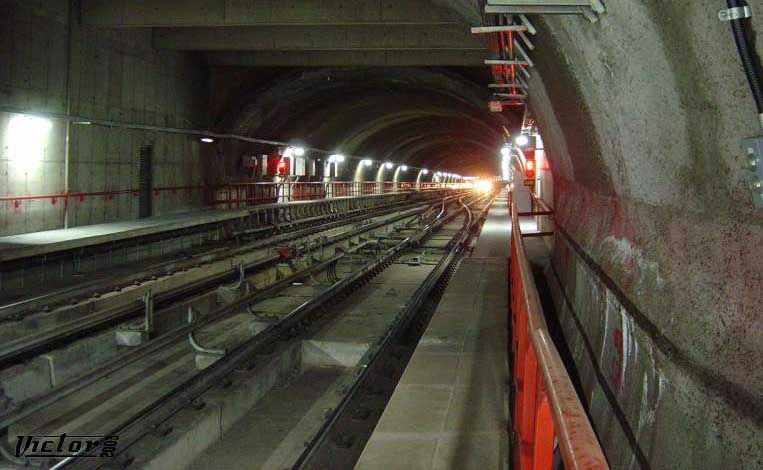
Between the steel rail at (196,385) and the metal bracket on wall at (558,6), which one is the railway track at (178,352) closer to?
the steel rail at (196,385)

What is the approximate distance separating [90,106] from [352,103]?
49.5 feet

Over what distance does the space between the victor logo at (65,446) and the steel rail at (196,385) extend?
8cm

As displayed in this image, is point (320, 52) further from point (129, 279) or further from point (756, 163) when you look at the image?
point (756, 163)

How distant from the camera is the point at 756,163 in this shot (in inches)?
A: 105

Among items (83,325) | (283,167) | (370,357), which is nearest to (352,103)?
(283,167)

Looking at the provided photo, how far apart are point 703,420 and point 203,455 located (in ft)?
13.8

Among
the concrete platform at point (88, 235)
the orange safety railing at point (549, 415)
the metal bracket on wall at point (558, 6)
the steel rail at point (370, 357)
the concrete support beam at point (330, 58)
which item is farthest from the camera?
the concrete support beam at point (330, 58)

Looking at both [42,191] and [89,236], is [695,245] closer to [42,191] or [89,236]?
[89,236]

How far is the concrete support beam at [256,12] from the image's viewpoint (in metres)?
13.4

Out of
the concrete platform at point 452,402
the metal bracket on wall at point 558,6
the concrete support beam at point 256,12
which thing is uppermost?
the concrete support beam at point 256,12

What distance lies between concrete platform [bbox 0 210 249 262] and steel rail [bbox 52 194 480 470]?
4.53m

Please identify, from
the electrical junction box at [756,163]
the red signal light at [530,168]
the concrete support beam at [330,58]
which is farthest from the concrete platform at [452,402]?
the red signal light at [530,168]

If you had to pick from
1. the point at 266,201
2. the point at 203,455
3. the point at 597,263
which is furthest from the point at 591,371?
the point at 266,201

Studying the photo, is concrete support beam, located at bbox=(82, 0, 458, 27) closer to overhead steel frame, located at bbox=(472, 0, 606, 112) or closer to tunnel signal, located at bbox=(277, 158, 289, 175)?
overhead steel frame, located at bbox=(472, 0, 606, 112)
